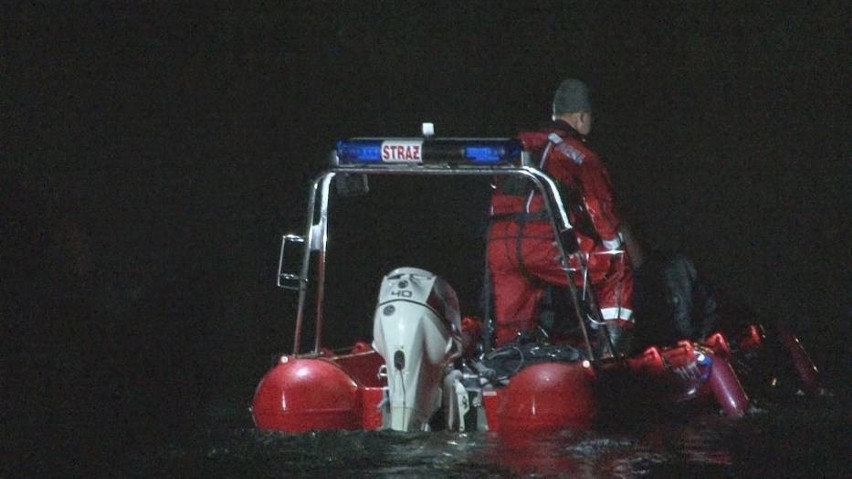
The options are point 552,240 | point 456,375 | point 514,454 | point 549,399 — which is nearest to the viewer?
point 514,454

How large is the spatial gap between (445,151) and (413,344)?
82cm

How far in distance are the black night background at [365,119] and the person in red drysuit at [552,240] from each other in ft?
12.5

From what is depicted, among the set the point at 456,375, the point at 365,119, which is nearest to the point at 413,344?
the point at 456,375

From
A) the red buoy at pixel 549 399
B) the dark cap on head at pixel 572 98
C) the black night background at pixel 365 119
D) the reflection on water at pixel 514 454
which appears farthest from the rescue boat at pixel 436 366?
the black night background at pixel 365 119

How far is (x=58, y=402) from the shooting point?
10.1 meters

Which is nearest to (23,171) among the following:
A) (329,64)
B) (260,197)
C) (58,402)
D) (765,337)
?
(260,197)

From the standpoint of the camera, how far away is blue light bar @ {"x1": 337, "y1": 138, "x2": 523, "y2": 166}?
28.6ft

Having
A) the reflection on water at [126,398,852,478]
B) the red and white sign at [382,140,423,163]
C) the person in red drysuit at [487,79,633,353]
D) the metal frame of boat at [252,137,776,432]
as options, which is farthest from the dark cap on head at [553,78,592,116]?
the reflection on water at [126,398,852,478]

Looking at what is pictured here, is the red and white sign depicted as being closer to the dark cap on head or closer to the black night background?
the dark cap on head

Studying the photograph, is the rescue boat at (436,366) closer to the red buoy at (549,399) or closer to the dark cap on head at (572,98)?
the red buoy at (549,399)

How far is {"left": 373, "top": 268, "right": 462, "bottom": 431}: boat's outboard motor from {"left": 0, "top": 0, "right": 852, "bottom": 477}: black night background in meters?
4.47

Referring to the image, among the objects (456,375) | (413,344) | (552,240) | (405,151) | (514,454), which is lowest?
(514,454)

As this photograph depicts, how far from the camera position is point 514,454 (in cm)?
831

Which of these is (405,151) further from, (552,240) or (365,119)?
(365,119)
